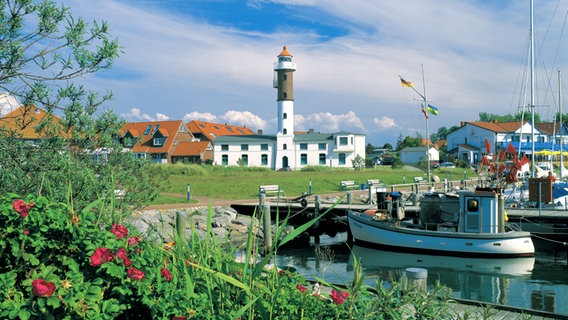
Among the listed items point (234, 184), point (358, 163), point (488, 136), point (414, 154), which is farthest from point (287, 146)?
point (488, 136)

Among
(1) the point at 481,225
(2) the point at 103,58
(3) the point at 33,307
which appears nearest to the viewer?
(3) the point at 33,307

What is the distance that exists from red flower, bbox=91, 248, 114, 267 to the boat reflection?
1357 cm

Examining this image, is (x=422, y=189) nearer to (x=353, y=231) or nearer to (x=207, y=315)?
(x=353, y=231)

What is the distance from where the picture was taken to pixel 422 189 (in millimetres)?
40875

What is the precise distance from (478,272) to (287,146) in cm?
5702

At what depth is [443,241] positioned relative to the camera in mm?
21266

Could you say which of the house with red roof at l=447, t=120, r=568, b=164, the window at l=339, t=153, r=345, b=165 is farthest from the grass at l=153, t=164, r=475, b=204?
the house with red roof at l=447, t=120, r=568, b=164

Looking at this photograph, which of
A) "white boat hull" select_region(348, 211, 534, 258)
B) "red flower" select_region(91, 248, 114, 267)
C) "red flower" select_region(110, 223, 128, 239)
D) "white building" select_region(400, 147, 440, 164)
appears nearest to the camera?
"red flower" select_region(91, 248, 114, 267)

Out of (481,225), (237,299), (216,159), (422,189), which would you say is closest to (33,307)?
(237,299)

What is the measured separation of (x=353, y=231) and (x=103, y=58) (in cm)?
1927

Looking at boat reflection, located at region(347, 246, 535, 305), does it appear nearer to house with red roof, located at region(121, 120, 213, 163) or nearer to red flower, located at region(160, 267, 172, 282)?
red flower, located at region(160, 267, 172, 282)

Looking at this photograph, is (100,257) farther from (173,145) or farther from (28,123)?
(173,145)

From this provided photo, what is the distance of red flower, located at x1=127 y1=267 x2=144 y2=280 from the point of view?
379 centimetres

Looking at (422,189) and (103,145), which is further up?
(103,145)
